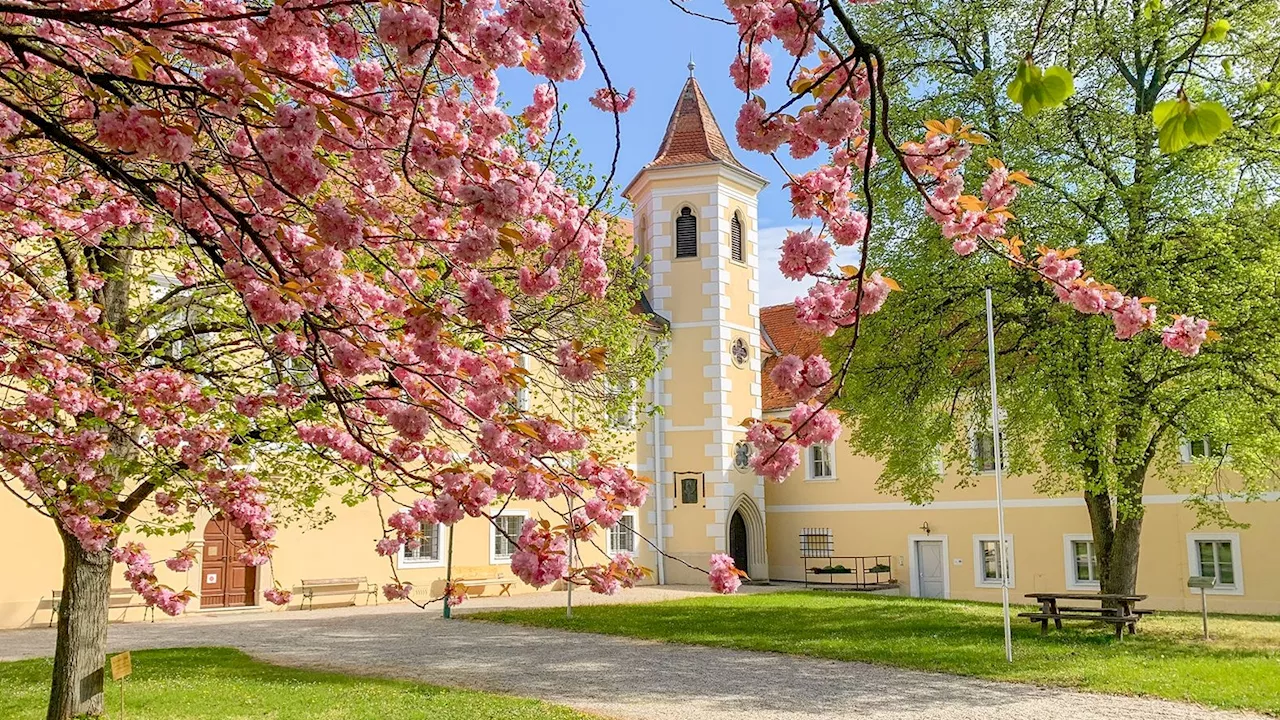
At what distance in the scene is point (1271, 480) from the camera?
21.2 meters

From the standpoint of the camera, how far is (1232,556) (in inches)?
844

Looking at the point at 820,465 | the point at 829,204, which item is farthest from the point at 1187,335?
the point at 820,465

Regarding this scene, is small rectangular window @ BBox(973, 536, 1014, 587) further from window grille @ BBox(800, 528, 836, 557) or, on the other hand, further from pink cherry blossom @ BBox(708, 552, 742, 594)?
pink cherry blossom @ BBox(708, 552, 742, 594)

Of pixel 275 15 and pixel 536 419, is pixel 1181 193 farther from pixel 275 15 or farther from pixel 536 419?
pixel 275 15

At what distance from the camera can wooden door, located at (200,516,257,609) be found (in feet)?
61.9

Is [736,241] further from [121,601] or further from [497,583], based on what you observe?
[121,601]

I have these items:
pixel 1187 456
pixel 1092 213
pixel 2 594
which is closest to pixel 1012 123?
pixel 1092 213

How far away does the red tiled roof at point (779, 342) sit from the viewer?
29562mm

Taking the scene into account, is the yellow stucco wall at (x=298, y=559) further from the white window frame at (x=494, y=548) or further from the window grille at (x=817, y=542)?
the window grille at (x=817, y=542)

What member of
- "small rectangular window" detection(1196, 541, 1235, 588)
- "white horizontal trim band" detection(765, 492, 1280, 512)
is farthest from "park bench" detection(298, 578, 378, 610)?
"small rectangular window" detection(1196, 541, 1235, 588)

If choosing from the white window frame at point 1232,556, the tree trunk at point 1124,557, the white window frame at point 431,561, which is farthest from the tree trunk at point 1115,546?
the white window frame at point 431,561

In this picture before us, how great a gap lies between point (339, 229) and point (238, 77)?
609mm

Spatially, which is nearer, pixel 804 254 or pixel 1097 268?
pixel 804 254

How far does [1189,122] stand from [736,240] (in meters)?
26.6
